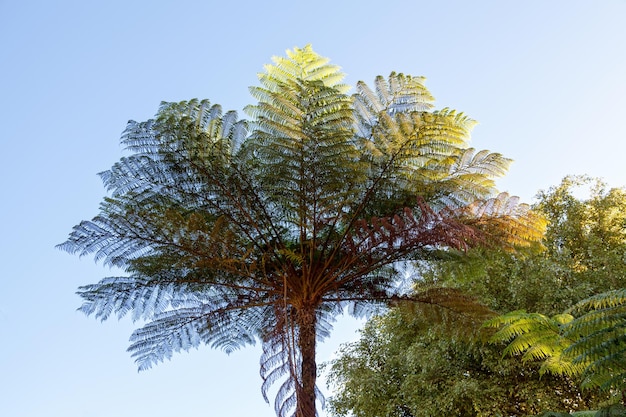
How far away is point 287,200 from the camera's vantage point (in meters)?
2.83

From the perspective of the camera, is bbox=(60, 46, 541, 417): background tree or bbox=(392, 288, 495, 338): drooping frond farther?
bbox=(392, 288, 495, 338): drooping frond

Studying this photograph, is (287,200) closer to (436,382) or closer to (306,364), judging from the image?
(306,364)

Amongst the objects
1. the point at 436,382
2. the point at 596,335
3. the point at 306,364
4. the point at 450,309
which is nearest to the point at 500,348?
the point at 436,382

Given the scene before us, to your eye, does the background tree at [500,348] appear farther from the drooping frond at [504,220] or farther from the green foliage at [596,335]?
the drooping frond at [504,220]

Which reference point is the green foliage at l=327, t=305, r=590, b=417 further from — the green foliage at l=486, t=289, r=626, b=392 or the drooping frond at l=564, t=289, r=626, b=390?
the drooping frond at l=564, t=289, r=626, b=390

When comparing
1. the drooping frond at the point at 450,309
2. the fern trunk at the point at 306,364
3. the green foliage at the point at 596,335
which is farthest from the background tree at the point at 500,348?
the fern trunk at the point at 306,364

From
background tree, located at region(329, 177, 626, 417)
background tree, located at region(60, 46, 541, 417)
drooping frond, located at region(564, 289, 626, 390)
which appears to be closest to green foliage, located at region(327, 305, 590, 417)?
background tree, located at region(329, 177, 626, 417)

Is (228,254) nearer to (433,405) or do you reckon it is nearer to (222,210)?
(222,210)

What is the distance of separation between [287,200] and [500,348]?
18.5ft

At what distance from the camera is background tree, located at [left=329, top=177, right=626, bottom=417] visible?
7133mm

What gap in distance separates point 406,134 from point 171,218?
1.17 m

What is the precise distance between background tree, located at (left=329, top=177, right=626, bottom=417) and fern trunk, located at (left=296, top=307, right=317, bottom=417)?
353cm

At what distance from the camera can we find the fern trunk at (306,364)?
7.55 feet

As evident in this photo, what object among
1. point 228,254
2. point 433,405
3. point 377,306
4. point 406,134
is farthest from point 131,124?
point 433,405
